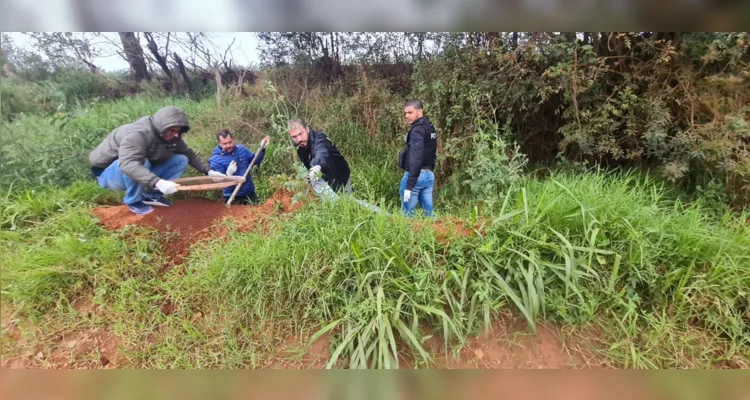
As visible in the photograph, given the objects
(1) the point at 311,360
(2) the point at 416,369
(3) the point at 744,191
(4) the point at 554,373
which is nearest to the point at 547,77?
(3) the point at 744,191

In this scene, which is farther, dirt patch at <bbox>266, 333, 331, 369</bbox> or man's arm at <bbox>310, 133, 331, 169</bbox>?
man's arm at <bbox>310, 133, 331, 169</bbox>

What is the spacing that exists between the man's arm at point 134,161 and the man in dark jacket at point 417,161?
79.7 inches

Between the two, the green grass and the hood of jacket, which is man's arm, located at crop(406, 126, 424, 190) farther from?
the hood of jacket

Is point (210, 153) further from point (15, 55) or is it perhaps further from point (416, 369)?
point (416, 369)

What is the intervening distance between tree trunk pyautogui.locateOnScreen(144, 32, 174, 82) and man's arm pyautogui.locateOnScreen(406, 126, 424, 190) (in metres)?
2.07

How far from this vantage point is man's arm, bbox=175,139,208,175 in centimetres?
303

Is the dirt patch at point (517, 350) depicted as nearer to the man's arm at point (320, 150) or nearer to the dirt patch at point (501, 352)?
the dirt patch at point (501, 352)

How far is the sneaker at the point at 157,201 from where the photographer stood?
301 centimetres

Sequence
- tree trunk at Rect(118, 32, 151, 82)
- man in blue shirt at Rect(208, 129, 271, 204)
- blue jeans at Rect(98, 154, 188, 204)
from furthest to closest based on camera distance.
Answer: man in blue shirt at Rect(208, 129, 271, 204)
blue jeans at Rect(98, 154, 188, 204)
tree trunk at Rect(118, 32, 151, 82)

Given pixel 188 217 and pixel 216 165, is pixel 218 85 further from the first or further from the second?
pixel 188 217

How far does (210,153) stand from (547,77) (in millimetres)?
3116

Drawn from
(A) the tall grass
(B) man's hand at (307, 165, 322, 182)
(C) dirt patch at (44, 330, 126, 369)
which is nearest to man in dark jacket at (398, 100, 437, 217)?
(A) the tall grass

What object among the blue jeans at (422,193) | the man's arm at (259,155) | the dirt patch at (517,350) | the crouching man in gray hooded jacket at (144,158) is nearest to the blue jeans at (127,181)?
the crouching man in gray hooded jacket at (144,158)

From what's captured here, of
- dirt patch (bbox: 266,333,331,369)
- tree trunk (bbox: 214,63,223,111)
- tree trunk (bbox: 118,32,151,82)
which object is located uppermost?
tree trunk (bbox: 118,32,151,82)
